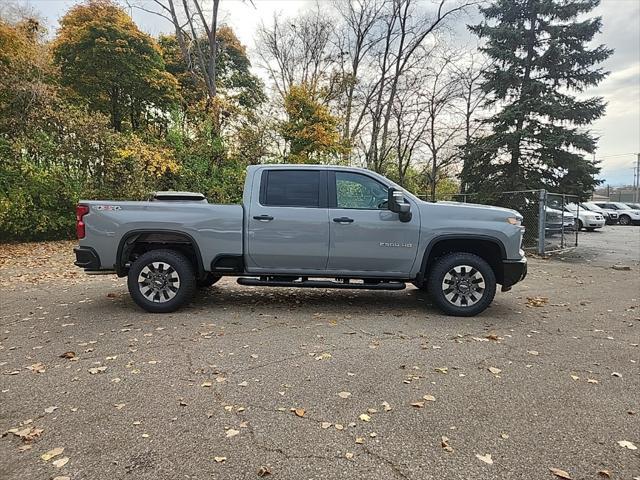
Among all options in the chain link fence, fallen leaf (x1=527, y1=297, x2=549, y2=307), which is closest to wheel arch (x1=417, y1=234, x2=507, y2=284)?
fallen leaf (x1=527, y1=297, x2=549, y2=307)

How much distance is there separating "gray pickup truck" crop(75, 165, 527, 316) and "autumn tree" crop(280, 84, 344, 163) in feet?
35.4

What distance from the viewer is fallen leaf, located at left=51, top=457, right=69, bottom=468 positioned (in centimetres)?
253

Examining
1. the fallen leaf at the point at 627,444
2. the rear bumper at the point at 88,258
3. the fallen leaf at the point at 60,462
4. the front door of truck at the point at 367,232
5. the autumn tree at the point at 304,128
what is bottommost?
the fallen leaf at the point at 60,462

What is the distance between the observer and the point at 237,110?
16.7 m

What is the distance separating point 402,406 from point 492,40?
1781 cm

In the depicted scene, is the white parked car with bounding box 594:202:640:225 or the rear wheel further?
the rear wheel

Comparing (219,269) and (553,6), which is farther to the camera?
(553,6)

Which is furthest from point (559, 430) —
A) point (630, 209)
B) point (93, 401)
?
point (630, 209)

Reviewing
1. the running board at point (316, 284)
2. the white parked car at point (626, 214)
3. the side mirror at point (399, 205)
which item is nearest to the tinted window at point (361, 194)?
the side mirror at point (399, 205)

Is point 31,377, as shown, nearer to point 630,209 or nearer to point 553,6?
point 553,6

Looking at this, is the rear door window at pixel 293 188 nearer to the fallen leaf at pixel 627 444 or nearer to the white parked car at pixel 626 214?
the fallen leaf at pixel 627 444

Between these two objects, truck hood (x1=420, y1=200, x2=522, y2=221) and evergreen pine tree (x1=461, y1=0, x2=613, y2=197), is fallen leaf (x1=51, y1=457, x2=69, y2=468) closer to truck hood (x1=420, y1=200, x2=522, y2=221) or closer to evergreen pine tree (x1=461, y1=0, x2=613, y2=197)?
truck hood (x1=420, y1=200, x2=522, y2=221)

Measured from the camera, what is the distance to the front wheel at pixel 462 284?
5633 millimetres

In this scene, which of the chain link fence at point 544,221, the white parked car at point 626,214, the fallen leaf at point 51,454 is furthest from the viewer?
the white parked car at point 626,214
